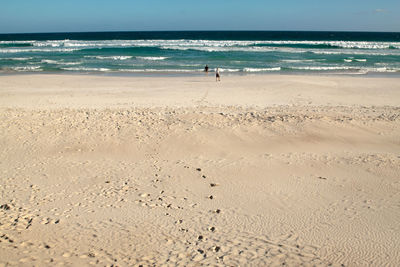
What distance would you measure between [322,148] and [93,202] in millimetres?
6124

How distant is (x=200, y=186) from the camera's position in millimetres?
7430

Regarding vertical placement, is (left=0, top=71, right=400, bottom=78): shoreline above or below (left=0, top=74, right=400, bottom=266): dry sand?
above

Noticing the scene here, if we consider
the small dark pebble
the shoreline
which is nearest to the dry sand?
the small dark pebble

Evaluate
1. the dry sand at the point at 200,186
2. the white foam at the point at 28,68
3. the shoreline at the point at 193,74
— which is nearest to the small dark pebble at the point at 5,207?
the dry sand at the point at 200,186

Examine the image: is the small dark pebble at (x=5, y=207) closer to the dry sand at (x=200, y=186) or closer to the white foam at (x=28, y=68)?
the dry sand at (x=200, y=186)

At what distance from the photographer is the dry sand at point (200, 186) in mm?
5199

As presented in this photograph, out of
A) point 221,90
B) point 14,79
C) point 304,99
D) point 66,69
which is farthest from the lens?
point 66,69

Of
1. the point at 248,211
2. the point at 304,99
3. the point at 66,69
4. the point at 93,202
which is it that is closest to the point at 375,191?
the point at 248,211

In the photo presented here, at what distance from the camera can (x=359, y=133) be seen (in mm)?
10914

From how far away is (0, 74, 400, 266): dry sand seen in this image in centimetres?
520

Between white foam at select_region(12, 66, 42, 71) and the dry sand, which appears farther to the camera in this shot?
white foam at select_region(12, 66, 42, 71)

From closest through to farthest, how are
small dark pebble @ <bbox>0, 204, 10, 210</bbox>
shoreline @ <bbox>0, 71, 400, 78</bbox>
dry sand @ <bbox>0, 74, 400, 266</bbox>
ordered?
dry sand @ <bbox>0, 74, 400, 266</bbox>, small dark pebble @ <bbox>0, 204, 10, 210</bbox>, shoreline @ <bbox>0, 71, 400, 78</bbox>

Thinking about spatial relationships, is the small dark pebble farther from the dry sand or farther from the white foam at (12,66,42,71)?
the white foam at (12,66,42,71)

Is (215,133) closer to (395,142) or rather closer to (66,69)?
(395,142)
